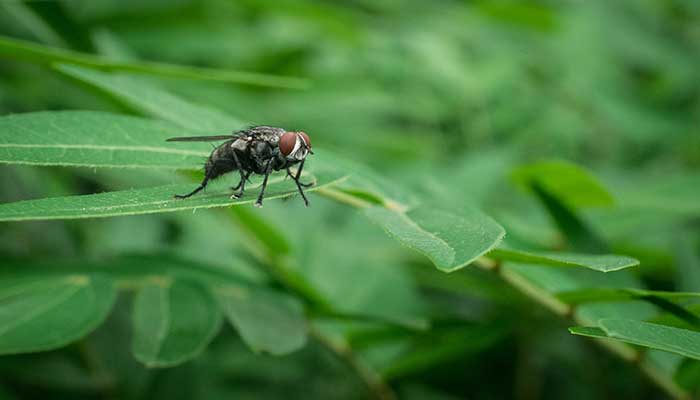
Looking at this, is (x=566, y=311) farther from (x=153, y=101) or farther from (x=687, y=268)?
(x=153, y=101)

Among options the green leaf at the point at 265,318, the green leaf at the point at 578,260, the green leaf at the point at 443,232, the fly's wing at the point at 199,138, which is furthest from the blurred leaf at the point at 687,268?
the fly's wing at the point at 199,138

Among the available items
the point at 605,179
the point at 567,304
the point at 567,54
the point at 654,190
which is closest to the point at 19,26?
the point at 567,304

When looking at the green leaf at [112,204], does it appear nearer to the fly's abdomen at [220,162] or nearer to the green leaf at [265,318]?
the fly's abdomen at [220,162]

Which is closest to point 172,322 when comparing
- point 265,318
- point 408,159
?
point 265,318

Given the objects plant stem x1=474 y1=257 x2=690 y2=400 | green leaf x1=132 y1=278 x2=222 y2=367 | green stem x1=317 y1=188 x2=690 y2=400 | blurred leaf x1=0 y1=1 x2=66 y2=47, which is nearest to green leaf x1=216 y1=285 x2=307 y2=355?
green leaf x1=132 y1=278 x2=222 y2=367

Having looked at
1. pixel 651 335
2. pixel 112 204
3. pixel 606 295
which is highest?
pixel 112 204

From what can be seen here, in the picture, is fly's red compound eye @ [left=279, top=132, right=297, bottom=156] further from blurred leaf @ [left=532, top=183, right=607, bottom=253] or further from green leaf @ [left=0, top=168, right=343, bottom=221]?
blurred leaf @ [left=532, top=183, right=607, bottom=253]
